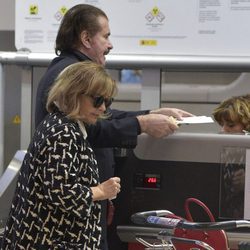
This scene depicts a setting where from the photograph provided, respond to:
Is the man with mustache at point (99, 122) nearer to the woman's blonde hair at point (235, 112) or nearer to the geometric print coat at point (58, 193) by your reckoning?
the geometric print coat at point (58, 193)

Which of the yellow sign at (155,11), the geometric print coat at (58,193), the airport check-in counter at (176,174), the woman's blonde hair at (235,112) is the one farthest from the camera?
the yellow sign at (155,11)

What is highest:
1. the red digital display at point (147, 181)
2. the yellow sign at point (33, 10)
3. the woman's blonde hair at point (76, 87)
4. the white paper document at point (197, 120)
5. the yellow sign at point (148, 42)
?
the yellow sign at point (33, 10)

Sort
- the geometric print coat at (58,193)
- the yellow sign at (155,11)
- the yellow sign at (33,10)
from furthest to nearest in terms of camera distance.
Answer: the yellow sign at (33,10) < the yellow sign at (155,11) < the geometric print coat at (58,193)

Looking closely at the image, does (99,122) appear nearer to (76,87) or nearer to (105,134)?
(105,134)

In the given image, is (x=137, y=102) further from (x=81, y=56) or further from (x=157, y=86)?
(x=81, y=56)

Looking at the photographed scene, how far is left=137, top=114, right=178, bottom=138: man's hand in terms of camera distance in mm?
1762

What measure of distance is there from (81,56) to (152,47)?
51 centimetres

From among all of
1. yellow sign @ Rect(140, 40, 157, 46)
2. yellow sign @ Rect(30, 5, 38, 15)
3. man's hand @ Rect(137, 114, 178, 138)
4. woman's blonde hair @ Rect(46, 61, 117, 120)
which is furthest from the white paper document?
yellow sign @ Rect(30, 5, 38, 15)

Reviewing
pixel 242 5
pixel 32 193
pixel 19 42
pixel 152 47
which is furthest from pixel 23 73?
pixel 32 193

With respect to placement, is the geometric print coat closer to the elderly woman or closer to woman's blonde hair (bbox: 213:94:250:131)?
the elderly woman

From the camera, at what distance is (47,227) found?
5.16 ft

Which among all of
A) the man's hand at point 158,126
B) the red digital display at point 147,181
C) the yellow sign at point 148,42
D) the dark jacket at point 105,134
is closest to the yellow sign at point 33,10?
the yellow sign at point 148,42

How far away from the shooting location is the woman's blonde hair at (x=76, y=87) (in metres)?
1.59

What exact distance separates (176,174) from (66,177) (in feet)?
1.25
